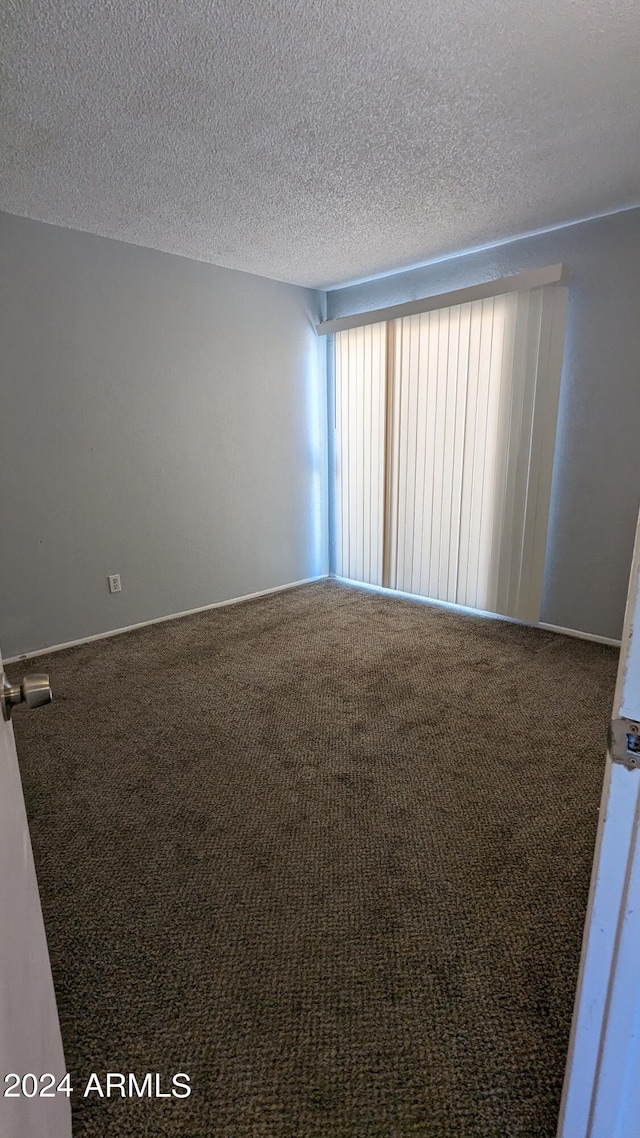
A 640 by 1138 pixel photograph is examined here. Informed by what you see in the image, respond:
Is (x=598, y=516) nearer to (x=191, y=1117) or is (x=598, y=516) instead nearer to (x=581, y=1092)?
(x=581, y=1092)

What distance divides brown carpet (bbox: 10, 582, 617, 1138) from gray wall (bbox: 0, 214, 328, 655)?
31.3 inches

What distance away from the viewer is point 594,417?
2.96m

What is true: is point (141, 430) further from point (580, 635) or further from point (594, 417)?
point (580, 635)

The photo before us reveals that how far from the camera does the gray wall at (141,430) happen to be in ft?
9.52

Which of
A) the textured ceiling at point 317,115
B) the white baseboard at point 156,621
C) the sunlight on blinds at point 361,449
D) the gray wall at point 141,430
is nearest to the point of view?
the textured ceiling at point 317,115

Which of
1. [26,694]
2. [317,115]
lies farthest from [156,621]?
[26,694]

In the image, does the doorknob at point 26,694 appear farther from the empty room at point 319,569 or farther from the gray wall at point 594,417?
the gray wall at point 594,417

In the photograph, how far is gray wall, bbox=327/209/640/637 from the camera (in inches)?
110

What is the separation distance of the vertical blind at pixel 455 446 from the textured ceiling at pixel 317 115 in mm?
645

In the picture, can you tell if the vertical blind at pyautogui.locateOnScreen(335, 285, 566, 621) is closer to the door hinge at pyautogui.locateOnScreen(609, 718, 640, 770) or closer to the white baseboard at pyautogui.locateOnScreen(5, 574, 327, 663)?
the white baseboard at pyautogui.locateOnScreen(5, 574, 327, 663)

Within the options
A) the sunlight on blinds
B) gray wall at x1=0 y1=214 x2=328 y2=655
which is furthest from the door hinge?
the sunlight on blinds

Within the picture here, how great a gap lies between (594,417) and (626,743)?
9.33 ft

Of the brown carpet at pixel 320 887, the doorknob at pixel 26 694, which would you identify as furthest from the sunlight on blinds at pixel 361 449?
the doorknob at pixel 26 694

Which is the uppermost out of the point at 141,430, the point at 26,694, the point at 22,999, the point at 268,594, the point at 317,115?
the point at 317,115
